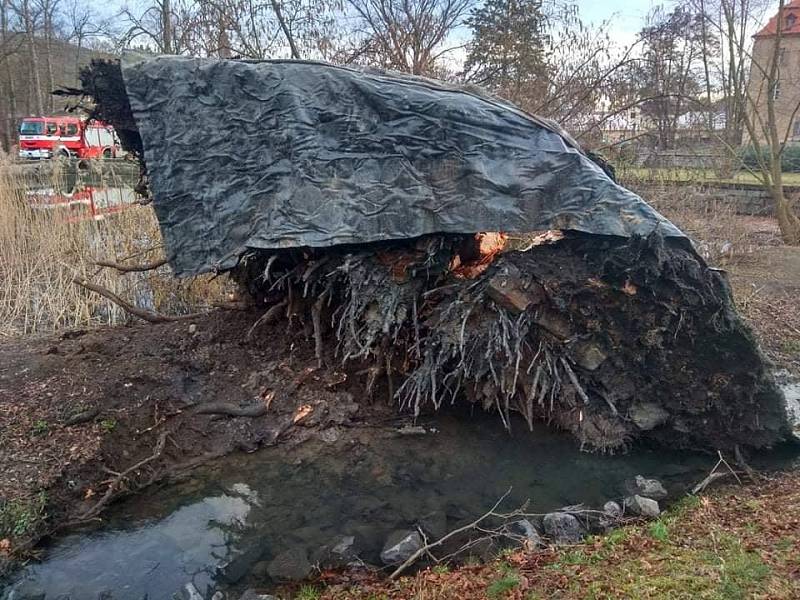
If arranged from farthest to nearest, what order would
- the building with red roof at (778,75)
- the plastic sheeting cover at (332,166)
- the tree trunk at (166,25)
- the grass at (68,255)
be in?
the building with red roof at (778,75), the tree trunk at (166,25), the grass at (68,255), the plastic sheeting cover at (332,166)

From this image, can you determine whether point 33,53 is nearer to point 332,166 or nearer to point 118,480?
point 332,166

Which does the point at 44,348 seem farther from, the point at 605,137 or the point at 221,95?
the point at 605,137

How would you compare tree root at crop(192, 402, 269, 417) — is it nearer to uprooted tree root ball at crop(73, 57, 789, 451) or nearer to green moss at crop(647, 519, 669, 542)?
uprooted tree root ball at crop(73, 57, 789, 451)

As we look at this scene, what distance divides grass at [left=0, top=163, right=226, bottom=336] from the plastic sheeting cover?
257cm

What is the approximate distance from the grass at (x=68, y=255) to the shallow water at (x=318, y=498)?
9.91 feet

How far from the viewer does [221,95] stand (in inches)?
162

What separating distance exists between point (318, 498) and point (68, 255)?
15.8ft

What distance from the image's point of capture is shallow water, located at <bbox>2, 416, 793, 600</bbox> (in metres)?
3.17

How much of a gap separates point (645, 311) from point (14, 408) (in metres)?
4.44

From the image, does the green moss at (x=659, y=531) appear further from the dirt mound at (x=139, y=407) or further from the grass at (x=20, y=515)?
the grass at (x=20, y=515)

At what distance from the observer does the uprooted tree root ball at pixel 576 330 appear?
3963 mm

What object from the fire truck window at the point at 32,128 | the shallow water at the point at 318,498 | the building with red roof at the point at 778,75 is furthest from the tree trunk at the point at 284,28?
the fire truck window at the point at 32,128

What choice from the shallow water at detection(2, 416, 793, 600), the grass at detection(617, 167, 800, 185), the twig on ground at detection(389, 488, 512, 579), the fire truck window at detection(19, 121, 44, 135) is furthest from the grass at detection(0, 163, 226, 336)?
the fire truck window at detection(19, 121, 44, 135)

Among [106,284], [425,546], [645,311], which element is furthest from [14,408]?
[645,311]
